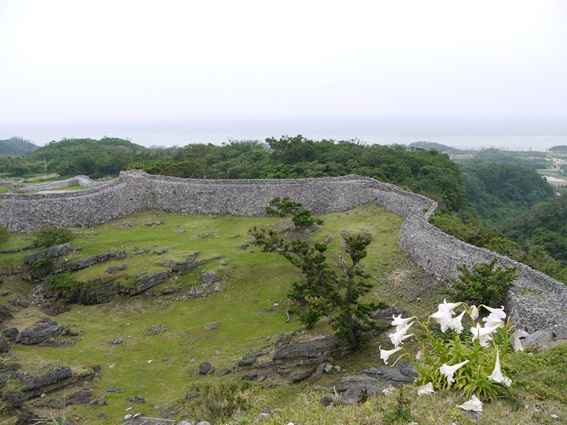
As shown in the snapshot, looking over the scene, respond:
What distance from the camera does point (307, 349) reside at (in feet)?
48.2

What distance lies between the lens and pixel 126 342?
17547mm

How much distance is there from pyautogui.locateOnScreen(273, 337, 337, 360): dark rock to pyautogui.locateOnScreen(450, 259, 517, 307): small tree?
5008mm

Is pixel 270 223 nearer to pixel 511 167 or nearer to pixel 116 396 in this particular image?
pixel 116 396

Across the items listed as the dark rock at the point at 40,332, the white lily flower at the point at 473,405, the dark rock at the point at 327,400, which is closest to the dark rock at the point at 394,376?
the dark rock at the point at 327,400

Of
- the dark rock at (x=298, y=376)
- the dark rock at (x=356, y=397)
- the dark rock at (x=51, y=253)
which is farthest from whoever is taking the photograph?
the dark rock at (x=51, y=253)

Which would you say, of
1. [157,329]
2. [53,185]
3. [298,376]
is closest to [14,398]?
[157,329]

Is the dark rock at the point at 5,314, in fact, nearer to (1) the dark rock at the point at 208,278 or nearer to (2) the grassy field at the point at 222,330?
(2) the grassy field at the point at 222,330

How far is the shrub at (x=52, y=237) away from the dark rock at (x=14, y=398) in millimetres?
12669

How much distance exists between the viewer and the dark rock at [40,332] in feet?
56.0

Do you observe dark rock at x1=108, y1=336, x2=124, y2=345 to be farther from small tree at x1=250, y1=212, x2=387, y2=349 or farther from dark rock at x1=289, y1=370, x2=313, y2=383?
dark rock at x1=289, y1=370, x2=313, y2=383

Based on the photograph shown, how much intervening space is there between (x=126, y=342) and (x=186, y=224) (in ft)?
43.6

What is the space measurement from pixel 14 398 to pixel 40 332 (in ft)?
15.7

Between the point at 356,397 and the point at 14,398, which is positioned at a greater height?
the point at 356,397

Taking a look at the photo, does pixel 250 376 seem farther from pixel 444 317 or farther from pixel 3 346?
pixel 3 346
